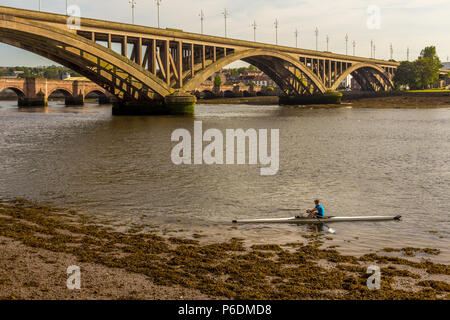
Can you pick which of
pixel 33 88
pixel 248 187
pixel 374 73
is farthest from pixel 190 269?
pixel 374 73

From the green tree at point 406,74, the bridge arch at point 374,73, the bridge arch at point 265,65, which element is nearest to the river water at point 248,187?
the bridge arch at point 265,65

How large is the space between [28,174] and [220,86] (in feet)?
543

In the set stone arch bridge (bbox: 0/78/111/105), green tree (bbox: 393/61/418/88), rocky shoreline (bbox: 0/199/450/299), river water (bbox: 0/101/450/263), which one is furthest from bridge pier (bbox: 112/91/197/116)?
green tree (bbox: 393/61/418/88)

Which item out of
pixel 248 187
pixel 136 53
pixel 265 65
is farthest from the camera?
pixel 265 65

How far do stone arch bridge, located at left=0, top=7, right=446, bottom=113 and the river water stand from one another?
1794 centimetres

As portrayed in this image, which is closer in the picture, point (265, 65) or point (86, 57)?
point (86, 57)

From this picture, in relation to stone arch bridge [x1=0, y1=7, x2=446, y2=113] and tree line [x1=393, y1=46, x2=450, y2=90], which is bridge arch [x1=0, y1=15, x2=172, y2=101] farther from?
tree line [x1=393, y1=46, x2=450, y2=90]

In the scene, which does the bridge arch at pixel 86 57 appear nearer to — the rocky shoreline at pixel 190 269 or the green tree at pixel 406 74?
the rocky shoreline at pixel 190 269

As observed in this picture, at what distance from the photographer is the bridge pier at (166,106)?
7400 centimetres

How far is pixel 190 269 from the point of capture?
458 inches

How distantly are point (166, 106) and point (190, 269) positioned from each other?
210 feet

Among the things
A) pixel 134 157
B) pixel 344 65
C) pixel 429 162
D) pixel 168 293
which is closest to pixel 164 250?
pixel 168 293

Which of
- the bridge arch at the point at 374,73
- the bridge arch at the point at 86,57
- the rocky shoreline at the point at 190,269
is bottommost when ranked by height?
the rocky shoreline at the point at 190,269

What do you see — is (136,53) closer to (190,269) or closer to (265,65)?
(265,65)
